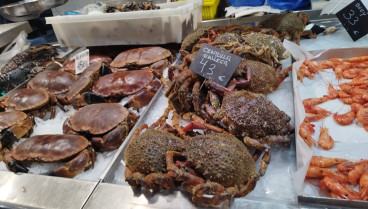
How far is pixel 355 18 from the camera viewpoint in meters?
2.62

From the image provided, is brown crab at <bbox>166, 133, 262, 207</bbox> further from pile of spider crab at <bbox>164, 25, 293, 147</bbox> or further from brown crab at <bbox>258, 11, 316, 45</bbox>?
brown crab at <bbox>258, 11, 316, 45</bbox>

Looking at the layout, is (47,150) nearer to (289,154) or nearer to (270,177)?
(270,177)

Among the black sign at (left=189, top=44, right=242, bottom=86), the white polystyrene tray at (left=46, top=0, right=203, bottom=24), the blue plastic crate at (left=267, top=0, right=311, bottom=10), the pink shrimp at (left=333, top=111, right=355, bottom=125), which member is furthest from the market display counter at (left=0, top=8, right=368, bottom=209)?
the blue plastic crate at (left=267, top=0, right=311, bottom=10)

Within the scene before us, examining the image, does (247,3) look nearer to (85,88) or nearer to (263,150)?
(85,88)

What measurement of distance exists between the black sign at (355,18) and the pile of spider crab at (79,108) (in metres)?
1.90

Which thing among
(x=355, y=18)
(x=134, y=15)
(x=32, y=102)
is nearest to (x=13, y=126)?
(x=32, y=102)

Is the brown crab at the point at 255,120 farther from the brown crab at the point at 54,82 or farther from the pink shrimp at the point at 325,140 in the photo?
the brown crab at the point at 54,82

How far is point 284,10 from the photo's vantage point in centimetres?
338

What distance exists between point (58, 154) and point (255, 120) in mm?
1257

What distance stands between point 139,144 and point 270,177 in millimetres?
730

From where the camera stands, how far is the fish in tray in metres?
3.01

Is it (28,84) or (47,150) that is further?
(28,84)

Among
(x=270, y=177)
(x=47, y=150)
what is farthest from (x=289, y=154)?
(x=47, y=150)

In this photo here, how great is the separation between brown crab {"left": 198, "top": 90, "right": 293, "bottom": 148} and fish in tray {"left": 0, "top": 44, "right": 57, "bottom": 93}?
267cm
